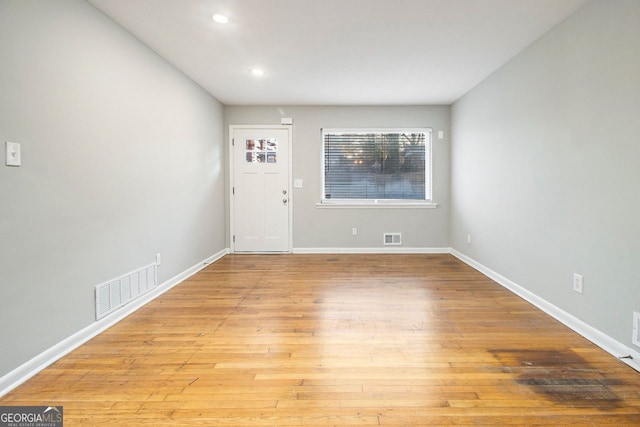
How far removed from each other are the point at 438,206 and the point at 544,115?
2591mm

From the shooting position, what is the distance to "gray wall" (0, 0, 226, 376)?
1801 mm

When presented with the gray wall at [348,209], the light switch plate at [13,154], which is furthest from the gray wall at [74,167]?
the gray wall at [348,209]

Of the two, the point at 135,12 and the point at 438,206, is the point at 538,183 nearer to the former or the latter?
the point at 438,206

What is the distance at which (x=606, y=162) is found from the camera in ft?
7.13

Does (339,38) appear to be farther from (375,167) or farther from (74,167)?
(375,167)

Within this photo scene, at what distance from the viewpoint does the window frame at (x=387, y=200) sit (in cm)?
531

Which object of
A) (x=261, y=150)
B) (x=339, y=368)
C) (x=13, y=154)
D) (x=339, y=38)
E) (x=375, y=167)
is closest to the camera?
(x=13, y=154)

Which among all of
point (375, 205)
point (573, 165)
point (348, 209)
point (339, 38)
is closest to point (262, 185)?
point (348, 209)

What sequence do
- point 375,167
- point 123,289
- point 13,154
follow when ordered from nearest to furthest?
point 13,154 < point 123,289 < point 375,167

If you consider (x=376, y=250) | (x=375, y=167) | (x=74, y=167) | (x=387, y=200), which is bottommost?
(x=376, y=250)

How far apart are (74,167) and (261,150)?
10.7 feet

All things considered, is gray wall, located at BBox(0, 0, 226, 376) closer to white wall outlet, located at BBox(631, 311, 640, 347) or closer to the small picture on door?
the small picture on door

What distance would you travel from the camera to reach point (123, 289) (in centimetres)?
275

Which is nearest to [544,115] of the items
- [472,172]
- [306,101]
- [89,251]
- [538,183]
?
[538,183]
